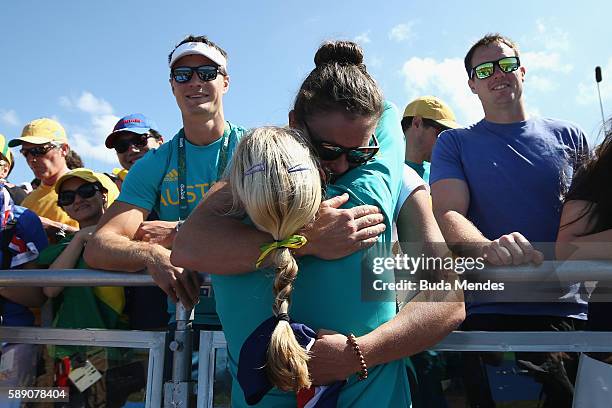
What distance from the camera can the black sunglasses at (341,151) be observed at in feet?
5.42

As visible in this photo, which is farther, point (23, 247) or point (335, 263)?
point (23, 247)

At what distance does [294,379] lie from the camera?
4.73 feet

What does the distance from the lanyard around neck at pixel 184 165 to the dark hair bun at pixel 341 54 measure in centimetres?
138

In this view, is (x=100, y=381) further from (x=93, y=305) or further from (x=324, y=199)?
(x=324, y=199)

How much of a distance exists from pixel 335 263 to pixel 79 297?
200 centimetres

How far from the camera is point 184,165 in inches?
126

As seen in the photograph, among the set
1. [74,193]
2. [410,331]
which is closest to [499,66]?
[410,331]

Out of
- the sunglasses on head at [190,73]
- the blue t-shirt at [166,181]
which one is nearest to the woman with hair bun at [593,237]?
the blue t-shirt at [166,181]

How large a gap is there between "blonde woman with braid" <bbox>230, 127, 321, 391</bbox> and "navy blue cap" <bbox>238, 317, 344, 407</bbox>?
0.03 m

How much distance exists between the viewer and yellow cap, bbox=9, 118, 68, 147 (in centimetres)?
518

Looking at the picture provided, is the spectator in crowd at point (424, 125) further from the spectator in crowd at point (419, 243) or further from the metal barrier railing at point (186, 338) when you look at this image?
the metal barrier railing at point (186, 338)

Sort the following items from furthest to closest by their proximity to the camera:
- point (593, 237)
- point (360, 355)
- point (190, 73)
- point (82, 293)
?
1. point (190, 73)
2. point (82, 293)
3. point (593, 237)
4. point (360, 355)

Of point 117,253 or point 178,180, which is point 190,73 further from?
point 117,253

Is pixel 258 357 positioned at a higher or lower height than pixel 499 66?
lower
